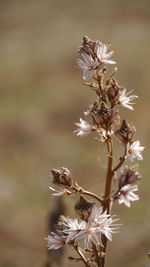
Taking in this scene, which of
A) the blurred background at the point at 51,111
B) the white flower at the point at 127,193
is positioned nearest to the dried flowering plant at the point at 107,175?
the white flower at the point at 127,193

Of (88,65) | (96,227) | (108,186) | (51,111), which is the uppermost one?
(51,111)

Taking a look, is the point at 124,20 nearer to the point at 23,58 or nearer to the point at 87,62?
the point at 23,58

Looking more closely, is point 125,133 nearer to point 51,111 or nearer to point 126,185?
point 126,185

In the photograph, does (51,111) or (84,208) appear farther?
(51,111)

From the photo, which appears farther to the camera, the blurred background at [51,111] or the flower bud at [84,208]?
the blurred background at [51,111]

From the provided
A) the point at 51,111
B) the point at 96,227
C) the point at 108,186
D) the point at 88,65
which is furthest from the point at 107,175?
the point at 51,111

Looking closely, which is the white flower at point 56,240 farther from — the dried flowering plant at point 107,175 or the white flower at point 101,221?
the white flower at point 101,221

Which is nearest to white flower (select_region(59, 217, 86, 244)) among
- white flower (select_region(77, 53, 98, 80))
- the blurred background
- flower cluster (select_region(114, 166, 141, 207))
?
flower cluster (select_region(114, 166, 141, 207))

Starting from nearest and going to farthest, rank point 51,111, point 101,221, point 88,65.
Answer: point 101,221
point 88,65
point 51,111
